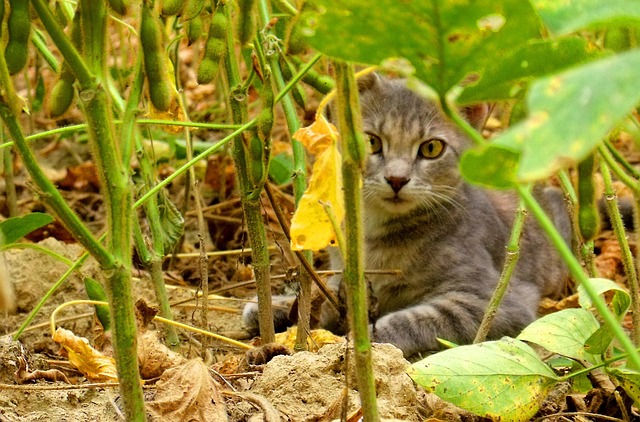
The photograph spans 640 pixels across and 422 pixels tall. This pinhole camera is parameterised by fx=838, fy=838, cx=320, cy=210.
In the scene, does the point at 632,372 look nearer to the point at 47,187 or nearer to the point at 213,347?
the point at 47,187

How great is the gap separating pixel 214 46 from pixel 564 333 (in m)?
0.90

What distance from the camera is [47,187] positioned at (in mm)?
1077

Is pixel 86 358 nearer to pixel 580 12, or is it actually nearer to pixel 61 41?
pixel 61 41

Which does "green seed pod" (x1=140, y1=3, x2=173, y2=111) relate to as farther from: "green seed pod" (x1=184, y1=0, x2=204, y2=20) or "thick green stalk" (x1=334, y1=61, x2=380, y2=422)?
"thick green stalk" (x1=334, y1=61, x2=380, y2=422)

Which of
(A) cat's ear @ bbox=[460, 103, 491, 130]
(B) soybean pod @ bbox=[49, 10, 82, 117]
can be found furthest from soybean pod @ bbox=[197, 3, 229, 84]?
(A) cat's ear @ bbox=[460, 103, 491, 130]

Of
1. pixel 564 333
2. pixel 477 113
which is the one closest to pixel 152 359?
pixel 564 333

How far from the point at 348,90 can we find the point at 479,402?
711 mm

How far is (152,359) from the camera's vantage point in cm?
179

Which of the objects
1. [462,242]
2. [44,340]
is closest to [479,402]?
[44,340]

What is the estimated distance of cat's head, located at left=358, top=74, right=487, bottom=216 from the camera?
313 cm

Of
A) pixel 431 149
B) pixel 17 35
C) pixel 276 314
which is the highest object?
pixel 17 35

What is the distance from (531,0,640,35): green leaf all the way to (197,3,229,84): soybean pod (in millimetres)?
887

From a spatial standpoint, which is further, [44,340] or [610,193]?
[44,340]

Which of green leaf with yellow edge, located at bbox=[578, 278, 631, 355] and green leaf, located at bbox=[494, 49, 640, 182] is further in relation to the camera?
green leaf with yellow edge, located at bbox=[578, 278, 631, 355]
